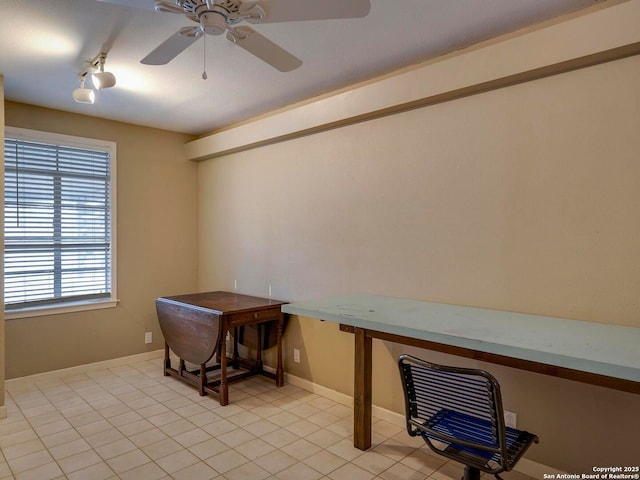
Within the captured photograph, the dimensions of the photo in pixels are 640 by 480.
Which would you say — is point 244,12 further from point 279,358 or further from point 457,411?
point 279,358

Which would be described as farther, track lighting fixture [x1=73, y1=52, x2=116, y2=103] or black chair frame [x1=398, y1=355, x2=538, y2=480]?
track lighting fixture [x1=73, y1=52, x2=116, y2=103]

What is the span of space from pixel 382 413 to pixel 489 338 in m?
1.37

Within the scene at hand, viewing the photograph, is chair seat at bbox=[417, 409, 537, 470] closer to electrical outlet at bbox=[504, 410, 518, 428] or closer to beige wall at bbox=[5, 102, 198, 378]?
electrical outlet at bbox=[504, 410, 518, 428]

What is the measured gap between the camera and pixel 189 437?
8.12 feet

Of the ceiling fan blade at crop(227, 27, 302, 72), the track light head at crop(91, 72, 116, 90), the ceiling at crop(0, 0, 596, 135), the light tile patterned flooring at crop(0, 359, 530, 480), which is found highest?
the ceiling at crop(0, 0, 596, 135)

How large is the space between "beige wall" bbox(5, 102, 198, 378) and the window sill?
0.14 ft

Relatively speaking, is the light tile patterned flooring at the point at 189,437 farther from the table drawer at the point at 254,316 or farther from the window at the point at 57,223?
the window at the point at 57,223

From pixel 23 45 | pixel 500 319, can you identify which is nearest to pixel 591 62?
pixel 500 319

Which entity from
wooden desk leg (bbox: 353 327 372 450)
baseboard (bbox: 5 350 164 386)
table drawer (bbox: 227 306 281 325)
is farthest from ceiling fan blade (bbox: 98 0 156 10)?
baseboard (bbox: 5 350 164 386)

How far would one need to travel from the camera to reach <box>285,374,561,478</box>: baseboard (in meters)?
2.04

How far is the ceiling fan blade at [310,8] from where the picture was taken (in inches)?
57.2

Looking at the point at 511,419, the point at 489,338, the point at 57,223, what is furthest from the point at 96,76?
the point at 511,419

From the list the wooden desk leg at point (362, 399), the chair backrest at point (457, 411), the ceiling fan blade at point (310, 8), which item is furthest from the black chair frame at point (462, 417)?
the ceiling fan blade at point (310, 8)

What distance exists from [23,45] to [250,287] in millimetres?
2408
